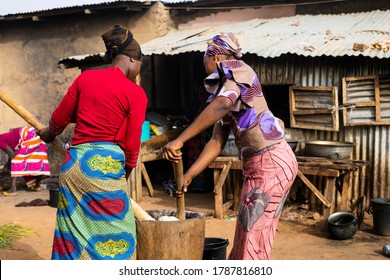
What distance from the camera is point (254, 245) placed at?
11.4ft

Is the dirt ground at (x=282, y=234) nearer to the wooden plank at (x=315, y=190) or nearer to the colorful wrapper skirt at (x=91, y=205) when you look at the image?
the wooden plank at (x=315, y=190)

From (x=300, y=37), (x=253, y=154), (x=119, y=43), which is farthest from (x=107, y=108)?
(x=300, y=37)

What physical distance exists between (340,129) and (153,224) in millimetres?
5121

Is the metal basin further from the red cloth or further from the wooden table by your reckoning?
the red cloth

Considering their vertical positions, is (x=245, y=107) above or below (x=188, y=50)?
below

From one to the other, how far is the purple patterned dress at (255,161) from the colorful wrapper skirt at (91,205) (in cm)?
79

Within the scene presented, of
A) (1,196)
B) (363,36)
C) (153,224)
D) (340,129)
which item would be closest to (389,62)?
(363,36)

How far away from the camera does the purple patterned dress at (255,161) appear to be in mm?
3455

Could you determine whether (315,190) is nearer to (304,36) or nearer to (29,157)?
(304,36)

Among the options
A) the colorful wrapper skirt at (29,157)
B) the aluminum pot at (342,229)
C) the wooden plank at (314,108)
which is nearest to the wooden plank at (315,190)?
the aluminum pot at (342,229)

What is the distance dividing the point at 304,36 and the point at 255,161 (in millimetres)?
5785

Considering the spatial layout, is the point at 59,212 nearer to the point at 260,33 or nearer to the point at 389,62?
the point at 389,62

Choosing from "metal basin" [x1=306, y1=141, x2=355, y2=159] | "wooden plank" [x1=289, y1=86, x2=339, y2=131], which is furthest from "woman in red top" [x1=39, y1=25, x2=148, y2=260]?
"wooden plank" [x1=289, y1=86, x2=339, y2=131]

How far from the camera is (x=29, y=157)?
1045 centimetres
